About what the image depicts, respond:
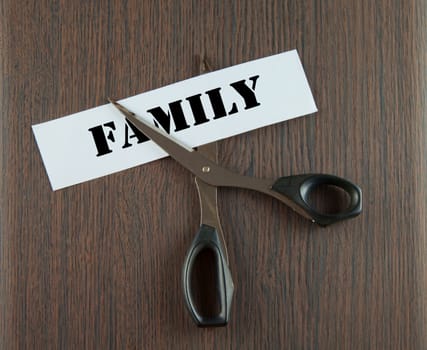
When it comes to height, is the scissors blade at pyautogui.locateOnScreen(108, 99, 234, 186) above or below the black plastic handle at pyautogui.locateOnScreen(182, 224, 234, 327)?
above

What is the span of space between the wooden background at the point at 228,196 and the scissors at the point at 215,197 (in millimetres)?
15

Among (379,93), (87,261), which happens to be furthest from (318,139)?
(87,261)

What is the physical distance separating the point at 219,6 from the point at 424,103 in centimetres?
19

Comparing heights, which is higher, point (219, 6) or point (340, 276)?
point (219, 6)

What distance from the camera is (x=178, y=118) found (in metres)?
0.47

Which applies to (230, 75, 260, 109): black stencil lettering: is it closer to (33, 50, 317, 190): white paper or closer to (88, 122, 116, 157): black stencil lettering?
(33, 50, 317, 190): white paper

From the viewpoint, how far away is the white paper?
468 millimetres

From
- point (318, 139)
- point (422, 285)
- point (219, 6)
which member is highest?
point (219, 6)

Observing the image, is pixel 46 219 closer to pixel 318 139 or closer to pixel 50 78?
pixel 50 78

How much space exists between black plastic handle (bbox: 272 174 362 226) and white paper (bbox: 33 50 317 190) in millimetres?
58

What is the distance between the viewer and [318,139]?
47 cm

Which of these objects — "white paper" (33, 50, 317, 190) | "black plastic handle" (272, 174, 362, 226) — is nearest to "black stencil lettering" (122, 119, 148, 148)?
"white paper" (33, 50, 317, 190)

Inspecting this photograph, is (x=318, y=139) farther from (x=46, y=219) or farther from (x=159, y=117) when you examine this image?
(x=46, y=219)

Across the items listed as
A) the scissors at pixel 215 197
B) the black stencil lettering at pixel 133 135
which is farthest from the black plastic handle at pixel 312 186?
the black stencil lettering at pixel 133 135
